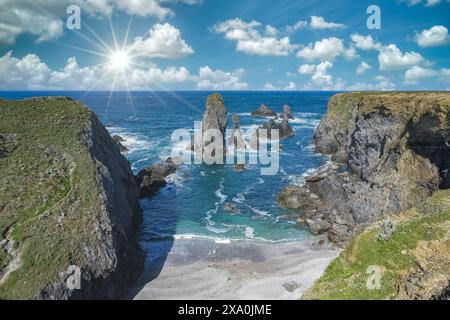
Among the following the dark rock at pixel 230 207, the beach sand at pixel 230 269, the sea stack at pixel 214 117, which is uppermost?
the sea stack at pixel 214 117

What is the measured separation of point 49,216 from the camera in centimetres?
2692

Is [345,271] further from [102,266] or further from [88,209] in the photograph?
[88,209]

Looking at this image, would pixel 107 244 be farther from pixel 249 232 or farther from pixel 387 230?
pixel 387 230

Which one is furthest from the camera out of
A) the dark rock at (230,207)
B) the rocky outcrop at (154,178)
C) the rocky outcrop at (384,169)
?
the rocky outcrop at (154,178)

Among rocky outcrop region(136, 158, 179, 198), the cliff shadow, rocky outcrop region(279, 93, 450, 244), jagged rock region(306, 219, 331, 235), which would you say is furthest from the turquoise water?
the cliff shadow

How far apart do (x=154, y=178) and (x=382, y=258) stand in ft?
145

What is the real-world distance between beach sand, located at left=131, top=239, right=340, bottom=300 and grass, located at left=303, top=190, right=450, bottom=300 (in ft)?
33.1

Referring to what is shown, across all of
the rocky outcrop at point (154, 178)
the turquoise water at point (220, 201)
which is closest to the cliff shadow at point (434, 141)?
the turquoise water at point (220, 201)

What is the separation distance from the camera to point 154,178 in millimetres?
57031

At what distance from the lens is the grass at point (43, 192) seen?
23766 mm

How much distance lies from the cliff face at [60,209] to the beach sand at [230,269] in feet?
9.07

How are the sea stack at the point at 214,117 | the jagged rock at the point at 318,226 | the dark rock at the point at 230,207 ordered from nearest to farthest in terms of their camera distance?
the jagged rock at the point at 318,226 < the dark rock at the point at 230,207 < the sea stack at the point at 214,117

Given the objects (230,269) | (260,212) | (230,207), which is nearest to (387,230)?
(230,269)

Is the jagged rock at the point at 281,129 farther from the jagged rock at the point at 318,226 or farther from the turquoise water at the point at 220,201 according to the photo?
the jagged rock at the point at 318,226
